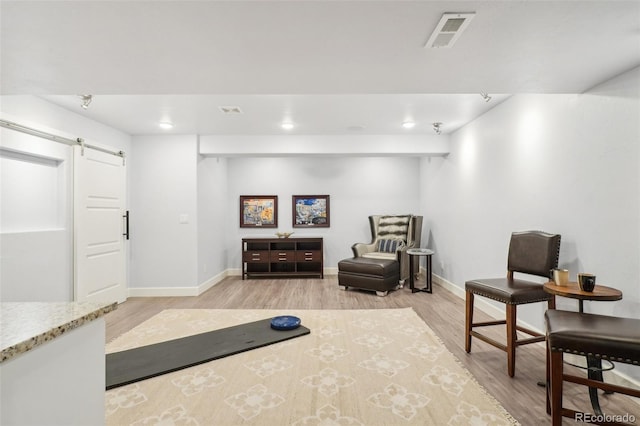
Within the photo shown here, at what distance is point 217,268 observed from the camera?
5.80m

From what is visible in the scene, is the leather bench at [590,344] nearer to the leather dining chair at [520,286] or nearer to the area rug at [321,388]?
the area rug at [321,388]

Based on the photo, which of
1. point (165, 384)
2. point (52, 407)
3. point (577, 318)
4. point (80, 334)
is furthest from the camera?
point (165, 384)

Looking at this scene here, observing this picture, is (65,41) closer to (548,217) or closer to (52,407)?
(52,407)

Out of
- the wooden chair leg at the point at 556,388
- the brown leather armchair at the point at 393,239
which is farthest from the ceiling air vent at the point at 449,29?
the brown leather armchair at the point at 393,239

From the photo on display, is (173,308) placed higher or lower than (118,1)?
lower

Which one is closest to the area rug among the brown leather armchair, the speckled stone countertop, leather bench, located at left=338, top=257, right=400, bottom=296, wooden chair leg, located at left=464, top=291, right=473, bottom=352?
wooden chair leg, located at left=464, top=291, right=473, bottom=352

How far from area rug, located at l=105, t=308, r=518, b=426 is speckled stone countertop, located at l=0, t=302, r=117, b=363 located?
1.16m

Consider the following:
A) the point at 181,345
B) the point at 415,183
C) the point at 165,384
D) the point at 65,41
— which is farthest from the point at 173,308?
the point at 415,183

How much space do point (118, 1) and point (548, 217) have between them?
3.42 meters

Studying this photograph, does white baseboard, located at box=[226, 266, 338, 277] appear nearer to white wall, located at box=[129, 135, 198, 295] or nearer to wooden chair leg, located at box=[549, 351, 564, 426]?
white wall, located at box=[129, 135, 198, 295]

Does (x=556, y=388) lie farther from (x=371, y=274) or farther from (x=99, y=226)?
(x=99, y=226)

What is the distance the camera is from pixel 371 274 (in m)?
4.77

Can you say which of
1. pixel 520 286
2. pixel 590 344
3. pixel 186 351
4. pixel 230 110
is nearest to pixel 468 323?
pixel 520 286

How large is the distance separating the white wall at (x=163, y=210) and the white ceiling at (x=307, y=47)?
2229 millimetres
